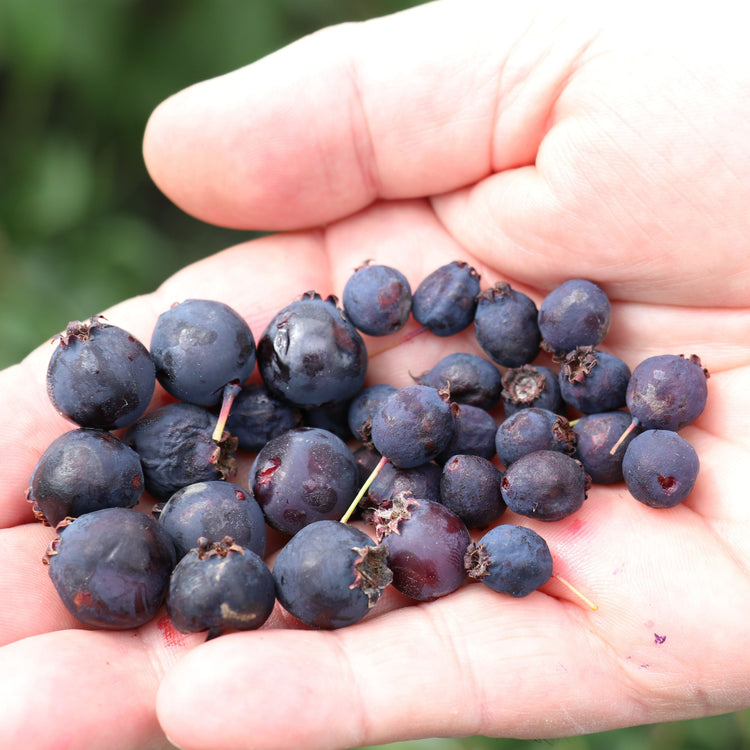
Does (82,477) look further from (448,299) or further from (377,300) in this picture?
(448,299)

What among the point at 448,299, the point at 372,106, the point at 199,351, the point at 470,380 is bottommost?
the point at 470,380

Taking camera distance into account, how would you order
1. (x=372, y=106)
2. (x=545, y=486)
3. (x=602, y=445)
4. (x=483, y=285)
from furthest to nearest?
(x=483, y=285) < (x=372, y=106) < (x=602, y=445) < (x=545, y=486)

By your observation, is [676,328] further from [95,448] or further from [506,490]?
[95,448]

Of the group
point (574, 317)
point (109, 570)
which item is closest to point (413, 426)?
point (574, 317)

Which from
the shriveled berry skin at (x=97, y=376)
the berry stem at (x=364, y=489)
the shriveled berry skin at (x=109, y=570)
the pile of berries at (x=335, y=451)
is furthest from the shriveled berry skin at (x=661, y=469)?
the shriveled berry skin at (x=97, y=376)

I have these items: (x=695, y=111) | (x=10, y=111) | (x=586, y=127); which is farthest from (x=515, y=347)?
(x=10, y=111)
